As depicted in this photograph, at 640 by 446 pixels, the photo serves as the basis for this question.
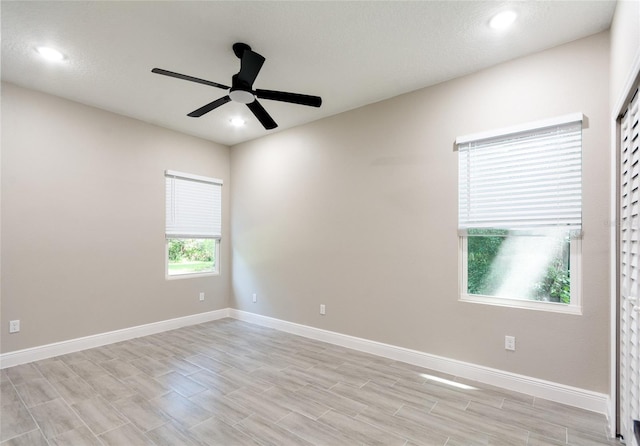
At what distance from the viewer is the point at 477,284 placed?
9.73 ft

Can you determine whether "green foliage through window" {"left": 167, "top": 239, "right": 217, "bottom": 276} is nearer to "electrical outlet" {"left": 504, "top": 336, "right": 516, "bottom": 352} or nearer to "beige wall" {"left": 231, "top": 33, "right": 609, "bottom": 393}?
"beige wall" {"left": 231, "top": 33, "right": 609, "bottom": 393}

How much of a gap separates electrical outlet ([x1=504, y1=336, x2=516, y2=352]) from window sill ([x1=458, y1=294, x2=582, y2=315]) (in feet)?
0.86

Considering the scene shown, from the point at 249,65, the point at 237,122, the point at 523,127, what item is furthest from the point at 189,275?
the point at 523,127

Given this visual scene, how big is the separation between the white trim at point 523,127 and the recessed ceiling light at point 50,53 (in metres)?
3.55

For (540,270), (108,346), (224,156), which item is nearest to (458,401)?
(540,270)

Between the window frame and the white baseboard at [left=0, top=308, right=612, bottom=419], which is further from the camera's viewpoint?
the window frame

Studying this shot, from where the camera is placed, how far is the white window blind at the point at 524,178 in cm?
249

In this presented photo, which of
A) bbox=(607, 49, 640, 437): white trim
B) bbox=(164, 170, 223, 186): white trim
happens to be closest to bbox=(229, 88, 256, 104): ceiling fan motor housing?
bbox=(164, 170, 223, 186): white trim

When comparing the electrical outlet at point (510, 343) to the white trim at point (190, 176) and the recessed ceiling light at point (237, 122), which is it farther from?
the white trim at point (190, 176)

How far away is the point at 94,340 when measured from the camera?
12.2ft

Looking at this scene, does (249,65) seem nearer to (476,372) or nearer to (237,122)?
(237,122)

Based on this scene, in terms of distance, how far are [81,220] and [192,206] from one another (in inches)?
55.0

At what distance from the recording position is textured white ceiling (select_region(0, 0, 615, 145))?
2.19 m

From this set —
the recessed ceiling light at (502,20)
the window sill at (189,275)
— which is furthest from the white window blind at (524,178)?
the window sill at (189,275)
